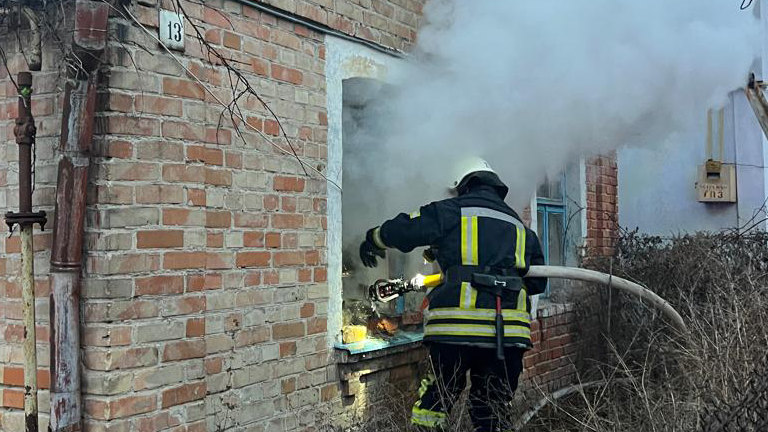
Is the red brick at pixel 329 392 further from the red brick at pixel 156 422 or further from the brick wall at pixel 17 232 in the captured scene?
the brick wall at pixel 17 232

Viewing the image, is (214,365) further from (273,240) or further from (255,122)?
(255,122)

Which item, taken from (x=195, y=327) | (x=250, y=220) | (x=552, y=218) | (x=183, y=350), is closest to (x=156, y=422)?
(x=183, y=350)

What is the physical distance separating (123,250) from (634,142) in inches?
190

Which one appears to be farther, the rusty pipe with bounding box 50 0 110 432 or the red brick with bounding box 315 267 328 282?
the red brick with bounding box 315 267 328 282

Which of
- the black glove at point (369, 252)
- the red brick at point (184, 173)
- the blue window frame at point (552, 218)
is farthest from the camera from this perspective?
the blue window frame at point (552, 218)

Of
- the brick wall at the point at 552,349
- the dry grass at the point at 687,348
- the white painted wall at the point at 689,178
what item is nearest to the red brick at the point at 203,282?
the dry grass at the point at 687,348

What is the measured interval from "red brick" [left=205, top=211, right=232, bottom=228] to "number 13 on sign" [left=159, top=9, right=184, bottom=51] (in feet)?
2.55

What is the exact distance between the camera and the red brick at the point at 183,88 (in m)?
3.17

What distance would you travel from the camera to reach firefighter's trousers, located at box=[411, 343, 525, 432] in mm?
4086

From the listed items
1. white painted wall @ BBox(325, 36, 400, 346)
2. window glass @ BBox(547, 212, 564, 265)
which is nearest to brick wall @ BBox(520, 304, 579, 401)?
window glass @ BBox(547, 212, 564, 265)

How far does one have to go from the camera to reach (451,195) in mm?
4977

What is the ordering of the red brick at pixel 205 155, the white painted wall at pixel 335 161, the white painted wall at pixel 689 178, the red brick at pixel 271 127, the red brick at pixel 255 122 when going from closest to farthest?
the red brick at pixel 205 155 → the red brick at pixel 255 122 → the red brick at pixel 271 127 → the white painted wall at pixel 335 161 → the white painted wall at pixel 689 178

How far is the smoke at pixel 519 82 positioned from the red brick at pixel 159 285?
2.13 meters

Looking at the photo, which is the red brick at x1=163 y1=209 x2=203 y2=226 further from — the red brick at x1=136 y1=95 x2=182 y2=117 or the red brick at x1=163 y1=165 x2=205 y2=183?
the red brick at x1=136 y1=95 x2=182 y2=117
